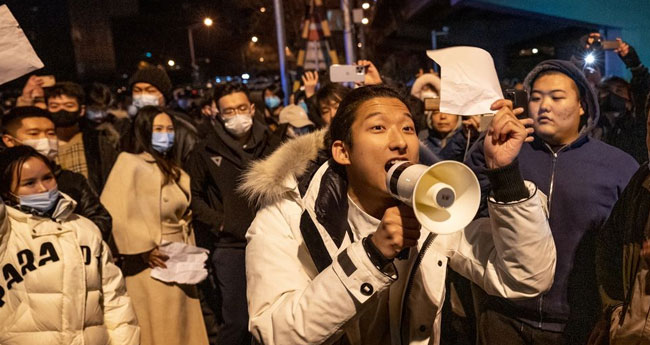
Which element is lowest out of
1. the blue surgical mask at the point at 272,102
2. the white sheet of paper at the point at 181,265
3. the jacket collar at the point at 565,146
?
the white sheet of paper at the point at 181,265

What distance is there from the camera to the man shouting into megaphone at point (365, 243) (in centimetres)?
166

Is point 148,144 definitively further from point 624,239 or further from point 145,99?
point 624,239

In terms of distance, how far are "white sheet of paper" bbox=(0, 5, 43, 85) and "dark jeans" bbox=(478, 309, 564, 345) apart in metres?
2.58

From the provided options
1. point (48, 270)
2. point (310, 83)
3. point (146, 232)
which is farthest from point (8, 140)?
point (310, 83)

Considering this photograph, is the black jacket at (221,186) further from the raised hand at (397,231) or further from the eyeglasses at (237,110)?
the raised hand at (397,231)

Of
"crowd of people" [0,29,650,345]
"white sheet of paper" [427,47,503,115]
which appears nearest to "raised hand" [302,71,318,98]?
"crowd of people" [0,29,650,345]

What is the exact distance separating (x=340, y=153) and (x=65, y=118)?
3762 millimetres

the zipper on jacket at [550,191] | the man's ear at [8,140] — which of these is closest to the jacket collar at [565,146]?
the zipper on jacket at [550,191]

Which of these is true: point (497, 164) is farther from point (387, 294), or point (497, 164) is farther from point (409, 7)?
point (409, 7)

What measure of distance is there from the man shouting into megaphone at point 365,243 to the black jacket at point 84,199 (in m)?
2.10

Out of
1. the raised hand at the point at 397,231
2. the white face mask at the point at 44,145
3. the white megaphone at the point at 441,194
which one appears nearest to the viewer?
the white megaphone at the point at 441,194

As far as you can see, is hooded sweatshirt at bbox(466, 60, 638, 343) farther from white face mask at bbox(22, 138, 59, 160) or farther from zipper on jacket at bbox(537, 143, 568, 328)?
white face mask at bbox(22, 138, 59, 160)

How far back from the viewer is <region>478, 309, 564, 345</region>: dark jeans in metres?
2.73

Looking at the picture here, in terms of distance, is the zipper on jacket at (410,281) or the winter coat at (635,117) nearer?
the zipper on jacket at (410,281)
